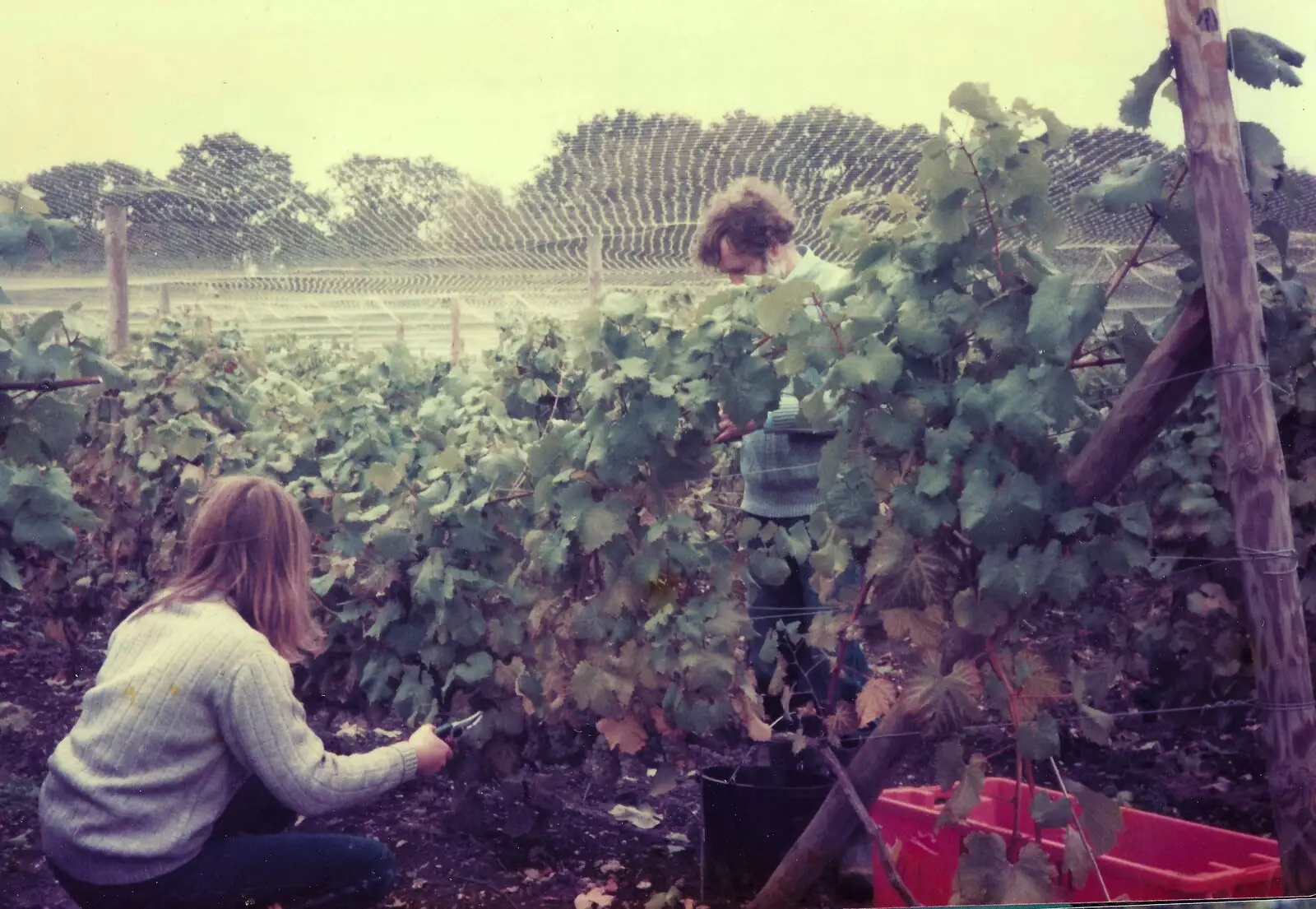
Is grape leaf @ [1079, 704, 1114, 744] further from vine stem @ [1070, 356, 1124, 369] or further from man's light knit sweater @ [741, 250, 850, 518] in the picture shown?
man's light knit sweater @ [741, 250, 850, 518]

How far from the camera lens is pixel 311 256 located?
2.76m

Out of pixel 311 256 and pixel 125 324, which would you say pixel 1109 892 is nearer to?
pixel 311 256

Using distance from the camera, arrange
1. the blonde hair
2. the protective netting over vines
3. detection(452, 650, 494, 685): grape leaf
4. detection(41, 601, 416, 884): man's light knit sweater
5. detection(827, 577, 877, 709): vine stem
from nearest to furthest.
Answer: detection(41, 601, 416, 884): man's light knit sweater → the blonde hair → detection(827, 577, 877, 709): vine stem → the protective netting over vines → detection(452, 650, 494, 685): grape leaf

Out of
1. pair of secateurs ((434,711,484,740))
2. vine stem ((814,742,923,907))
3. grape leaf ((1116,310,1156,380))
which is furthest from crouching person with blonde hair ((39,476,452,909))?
grape leaf ((1116,310,1156,380))

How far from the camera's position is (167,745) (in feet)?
6.40

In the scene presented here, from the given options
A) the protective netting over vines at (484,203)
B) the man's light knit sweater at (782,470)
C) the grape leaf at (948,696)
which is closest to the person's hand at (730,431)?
the man's light knit sweater at (782,470)

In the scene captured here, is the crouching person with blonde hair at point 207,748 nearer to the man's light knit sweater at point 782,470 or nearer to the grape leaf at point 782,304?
the grape leaf at point 782,304

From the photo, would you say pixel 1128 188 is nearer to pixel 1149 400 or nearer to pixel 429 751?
pixel 1149 400

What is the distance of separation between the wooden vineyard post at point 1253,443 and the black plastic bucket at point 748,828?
3.13 ft

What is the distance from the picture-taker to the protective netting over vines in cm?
251

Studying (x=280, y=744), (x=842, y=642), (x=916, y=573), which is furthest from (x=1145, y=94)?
(x=280, y=744)

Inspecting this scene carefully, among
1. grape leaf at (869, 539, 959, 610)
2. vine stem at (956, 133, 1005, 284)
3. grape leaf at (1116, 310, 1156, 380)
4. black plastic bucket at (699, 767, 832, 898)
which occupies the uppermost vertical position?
vine stem at (956, 133, 1005, 284)

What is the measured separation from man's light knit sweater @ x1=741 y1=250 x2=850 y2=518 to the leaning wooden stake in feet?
2.54

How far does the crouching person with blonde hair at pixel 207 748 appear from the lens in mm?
1946
